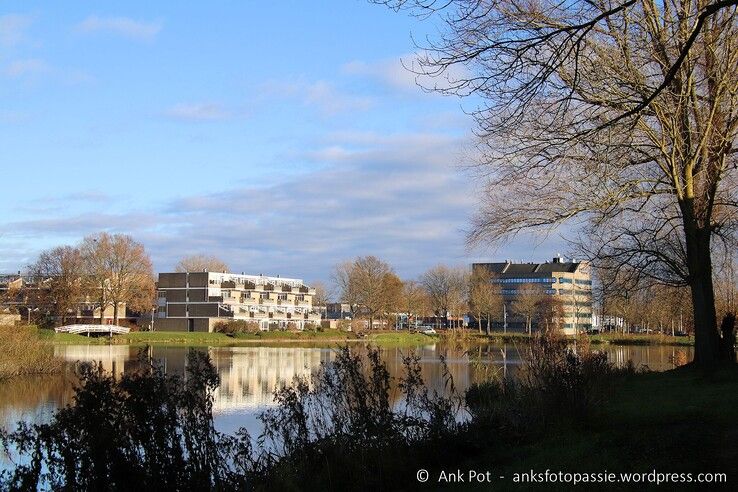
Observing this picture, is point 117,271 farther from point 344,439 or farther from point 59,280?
point 344,439

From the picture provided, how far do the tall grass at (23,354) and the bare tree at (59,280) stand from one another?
46.5m

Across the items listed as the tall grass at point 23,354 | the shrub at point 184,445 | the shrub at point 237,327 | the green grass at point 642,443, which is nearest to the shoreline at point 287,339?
the shrub at point 237,327

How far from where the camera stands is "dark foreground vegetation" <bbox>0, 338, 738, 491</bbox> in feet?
23.7

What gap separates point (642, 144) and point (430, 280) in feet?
310

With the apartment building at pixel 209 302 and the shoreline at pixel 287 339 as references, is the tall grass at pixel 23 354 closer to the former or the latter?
the shoreline at pixel 287 339

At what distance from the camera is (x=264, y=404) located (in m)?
18.2

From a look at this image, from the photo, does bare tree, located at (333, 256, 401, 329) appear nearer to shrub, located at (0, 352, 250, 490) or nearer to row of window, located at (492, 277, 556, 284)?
row of window, located at (492, 277, 556, 284)

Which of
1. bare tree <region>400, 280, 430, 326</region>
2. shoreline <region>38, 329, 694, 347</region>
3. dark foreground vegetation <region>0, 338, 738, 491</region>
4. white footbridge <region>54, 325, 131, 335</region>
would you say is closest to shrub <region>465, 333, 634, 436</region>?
dark foreground vegetation <region>0, 338, 738, 491</region>

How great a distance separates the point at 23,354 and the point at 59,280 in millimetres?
49893

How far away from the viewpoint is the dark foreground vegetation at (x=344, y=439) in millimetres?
7230

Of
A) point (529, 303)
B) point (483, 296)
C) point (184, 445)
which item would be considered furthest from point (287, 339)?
point (184, 445)

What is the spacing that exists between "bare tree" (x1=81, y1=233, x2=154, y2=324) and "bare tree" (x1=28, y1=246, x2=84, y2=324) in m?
1.56

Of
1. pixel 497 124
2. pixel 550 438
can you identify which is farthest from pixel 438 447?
pixel 497 124

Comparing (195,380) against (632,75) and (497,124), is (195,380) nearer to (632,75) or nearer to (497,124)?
(497,124)
